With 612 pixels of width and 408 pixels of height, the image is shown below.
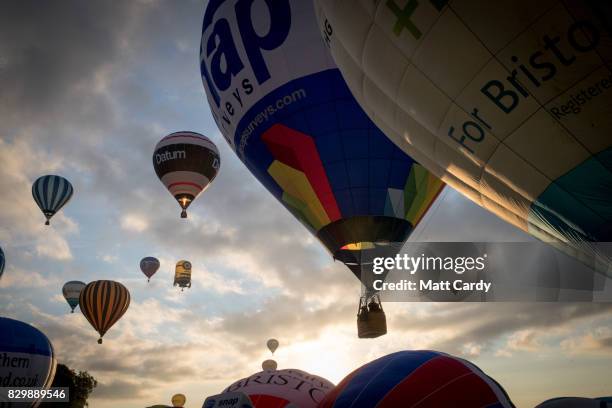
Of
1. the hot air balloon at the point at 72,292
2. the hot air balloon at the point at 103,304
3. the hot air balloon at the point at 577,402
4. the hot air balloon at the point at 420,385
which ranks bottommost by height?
the hot air balloon at the point at 577,402

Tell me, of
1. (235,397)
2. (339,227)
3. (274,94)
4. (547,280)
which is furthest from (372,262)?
(235,397)

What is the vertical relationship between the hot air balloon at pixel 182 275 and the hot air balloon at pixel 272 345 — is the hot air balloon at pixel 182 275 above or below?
above

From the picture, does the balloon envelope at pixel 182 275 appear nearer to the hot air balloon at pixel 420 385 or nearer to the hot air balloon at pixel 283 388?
the hot air balloon at pixel 283 388

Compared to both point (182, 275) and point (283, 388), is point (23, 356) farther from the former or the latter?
point (182, 275)

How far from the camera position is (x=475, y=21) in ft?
17.1

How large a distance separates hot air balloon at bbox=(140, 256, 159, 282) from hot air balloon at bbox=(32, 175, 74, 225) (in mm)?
14317

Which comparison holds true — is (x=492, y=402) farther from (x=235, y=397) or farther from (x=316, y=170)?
(x=316, y=170)

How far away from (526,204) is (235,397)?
4234 mm

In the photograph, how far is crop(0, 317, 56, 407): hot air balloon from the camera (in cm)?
1683

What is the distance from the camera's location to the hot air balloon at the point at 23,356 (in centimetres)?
1683

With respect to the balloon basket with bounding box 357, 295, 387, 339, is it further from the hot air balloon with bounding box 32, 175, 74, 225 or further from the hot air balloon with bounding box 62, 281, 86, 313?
the hot air balloon with bounding box 62, 281, 86, 313

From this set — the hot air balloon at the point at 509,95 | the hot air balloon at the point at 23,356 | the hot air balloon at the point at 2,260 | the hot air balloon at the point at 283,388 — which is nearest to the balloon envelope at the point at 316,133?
the hot air balloon at the point at 283,388

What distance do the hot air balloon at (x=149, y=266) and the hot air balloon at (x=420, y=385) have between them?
A: 39.7 meters

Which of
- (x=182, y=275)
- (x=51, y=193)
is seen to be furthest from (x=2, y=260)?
(x=182, y=275)
